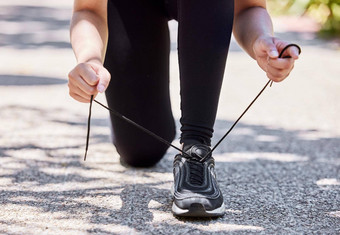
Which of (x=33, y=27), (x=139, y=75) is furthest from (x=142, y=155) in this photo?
(x=33, y=27)

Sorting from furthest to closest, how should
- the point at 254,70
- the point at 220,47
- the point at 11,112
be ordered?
the point at 254,70 → the point at 11,112 → the point at 220,47

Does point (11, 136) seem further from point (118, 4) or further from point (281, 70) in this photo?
point (281, 70)

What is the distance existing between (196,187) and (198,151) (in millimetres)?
137

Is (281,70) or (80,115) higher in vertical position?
(281,70)

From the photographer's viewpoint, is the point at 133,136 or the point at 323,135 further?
the point at 323,135

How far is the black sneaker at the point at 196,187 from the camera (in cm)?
207

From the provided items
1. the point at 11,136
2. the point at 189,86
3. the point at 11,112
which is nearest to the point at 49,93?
the point at 11,112

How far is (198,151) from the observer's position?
2207 millimetres

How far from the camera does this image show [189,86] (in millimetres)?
2195

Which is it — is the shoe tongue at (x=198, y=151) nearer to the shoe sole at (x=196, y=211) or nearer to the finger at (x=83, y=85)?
the shoe sole at (x=196, y=211)

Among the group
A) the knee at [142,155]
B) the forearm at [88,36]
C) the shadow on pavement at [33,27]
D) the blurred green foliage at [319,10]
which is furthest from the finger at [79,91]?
the blurred green foliage at [319,10]

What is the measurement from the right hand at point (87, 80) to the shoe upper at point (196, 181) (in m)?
0.46

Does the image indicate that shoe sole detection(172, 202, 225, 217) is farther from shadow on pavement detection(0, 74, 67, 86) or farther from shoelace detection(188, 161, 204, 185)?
shadow on pavement detection(0, 74, 67, 86)

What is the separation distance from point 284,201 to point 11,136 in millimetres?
1494
